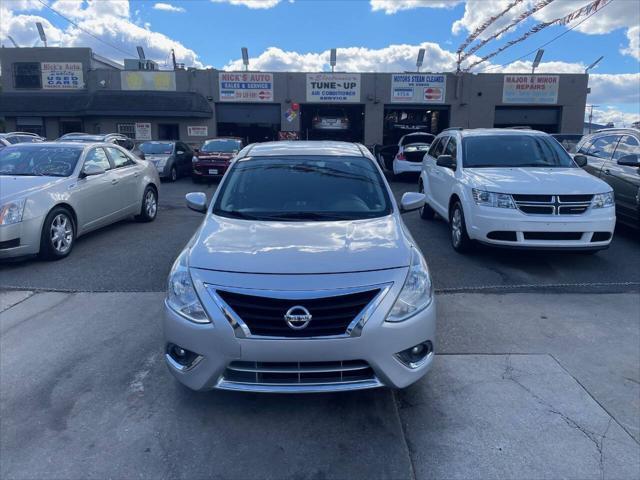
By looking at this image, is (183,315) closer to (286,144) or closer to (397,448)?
(397,448)

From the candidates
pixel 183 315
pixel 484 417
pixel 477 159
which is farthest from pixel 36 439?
pixel 477 159

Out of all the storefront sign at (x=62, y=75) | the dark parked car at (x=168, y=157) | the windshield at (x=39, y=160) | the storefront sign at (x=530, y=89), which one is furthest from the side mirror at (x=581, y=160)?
the storefront sign at (x=62, y=75)

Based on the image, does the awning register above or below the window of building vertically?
below

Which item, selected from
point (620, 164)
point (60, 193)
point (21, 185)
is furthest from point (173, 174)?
point (620, 164)

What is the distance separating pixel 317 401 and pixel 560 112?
28.1 m

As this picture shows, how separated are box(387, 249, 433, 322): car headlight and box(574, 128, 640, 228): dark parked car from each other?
556 centimetres

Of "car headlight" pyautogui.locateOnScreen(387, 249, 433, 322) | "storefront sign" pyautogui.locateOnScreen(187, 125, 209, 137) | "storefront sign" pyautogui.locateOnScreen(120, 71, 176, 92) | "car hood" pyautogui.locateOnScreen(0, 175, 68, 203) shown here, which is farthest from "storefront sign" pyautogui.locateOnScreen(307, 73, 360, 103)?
"car headlight" pyautogui.locateOnScreen(387, 249, 433, 322)

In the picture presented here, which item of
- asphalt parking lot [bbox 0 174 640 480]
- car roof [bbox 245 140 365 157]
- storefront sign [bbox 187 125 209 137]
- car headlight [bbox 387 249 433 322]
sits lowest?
asphalt parking lot [bbox 0 174 640 480]

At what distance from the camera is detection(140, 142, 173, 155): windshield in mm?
17953

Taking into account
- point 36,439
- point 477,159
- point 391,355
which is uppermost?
point 477,159

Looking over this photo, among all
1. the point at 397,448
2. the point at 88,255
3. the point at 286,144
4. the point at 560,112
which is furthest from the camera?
the point at 560,112

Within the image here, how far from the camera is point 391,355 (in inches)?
118

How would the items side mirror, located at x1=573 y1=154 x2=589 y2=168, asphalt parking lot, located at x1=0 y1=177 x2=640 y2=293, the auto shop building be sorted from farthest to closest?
the auto shop building, side mirror, located at x1=573 y1=154 x2=589 y2=168, asphalt parking lot, located at x1=0 y1=177 x2=640 y2=293

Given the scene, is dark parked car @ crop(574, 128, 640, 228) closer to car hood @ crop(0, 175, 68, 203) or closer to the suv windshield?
the suv windshield
